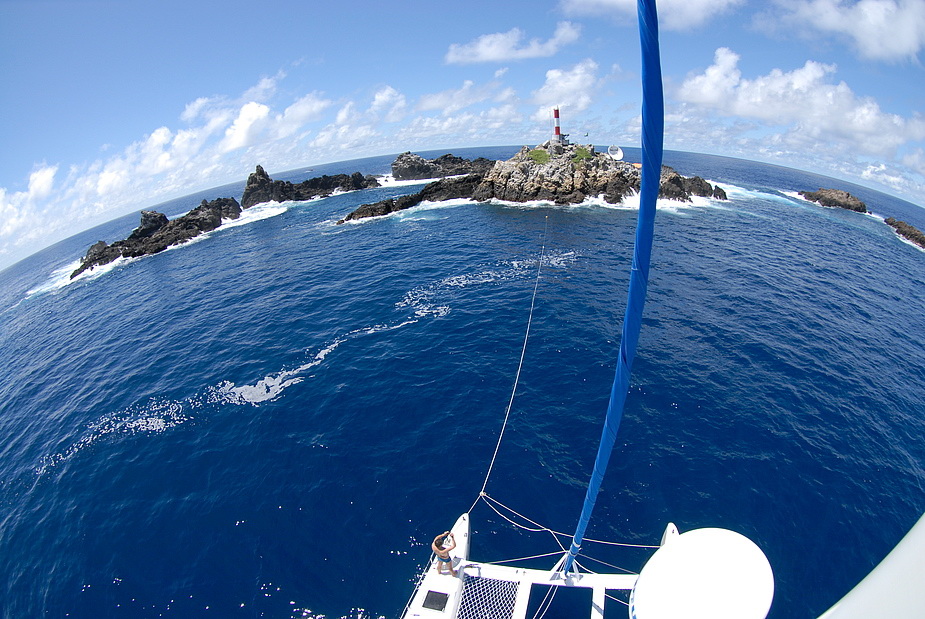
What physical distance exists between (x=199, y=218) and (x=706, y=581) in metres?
118

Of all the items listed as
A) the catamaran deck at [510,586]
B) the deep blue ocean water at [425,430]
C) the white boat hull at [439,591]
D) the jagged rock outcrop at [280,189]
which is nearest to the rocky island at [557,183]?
the deep blue ocean water at [425,430]

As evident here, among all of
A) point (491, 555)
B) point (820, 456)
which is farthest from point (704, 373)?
point (491, 555)

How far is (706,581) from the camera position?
31.8ft

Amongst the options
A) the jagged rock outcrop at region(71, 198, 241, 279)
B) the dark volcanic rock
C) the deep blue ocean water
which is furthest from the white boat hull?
the dark volcanic rock

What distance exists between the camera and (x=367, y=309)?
41188 mm

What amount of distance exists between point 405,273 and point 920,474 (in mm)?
46735

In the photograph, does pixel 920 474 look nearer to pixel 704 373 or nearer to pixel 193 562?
pixel 704 373

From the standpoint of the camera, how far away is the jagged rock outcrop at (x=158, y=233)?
8468 cm

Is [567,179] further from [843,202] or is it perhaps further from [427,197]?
[843,202]

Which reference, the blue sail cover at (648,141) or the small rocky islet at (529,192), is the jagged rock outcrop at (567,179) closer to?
the small rocky islet at (529,192)

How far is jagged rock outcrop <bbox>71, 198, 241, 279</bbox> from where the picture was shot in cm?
8468

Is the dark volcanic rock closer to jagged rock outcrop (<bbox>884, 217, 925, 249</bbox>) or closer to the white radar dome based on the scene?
the white radar dome

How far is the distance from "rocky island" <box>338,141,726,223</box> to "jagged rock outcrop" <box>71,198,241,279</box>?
41117mm

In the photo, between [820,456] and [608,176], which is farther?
[608,176]
